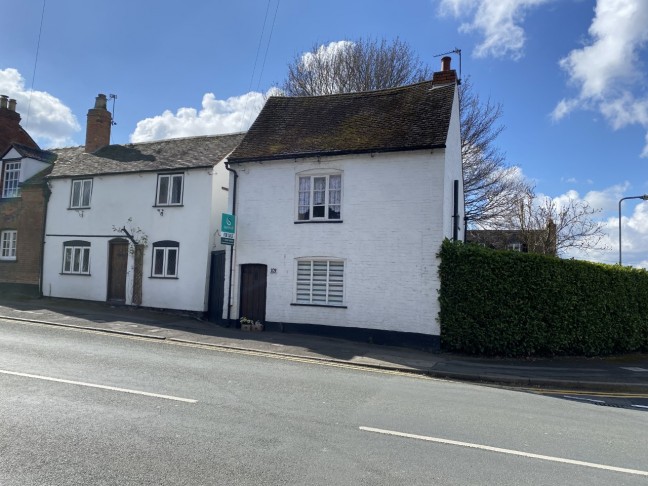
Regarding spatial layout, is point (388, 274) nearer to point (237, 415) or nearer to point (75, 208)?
point (237, 415)

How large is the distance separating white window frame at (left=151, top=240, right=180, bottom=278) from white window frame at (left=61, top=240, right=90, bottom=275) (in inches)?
140

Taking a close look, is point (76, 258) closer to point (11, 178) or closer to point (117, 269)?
point (117, 269)

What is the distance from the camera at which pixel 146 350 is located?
1103cm

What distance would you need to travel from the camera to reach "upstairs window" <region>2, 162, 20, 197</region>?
74.9 feet

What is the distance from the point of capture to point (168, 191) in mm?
19234

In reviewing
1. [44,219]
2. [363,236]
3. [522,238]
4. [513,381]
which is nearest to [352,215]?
[363,236]

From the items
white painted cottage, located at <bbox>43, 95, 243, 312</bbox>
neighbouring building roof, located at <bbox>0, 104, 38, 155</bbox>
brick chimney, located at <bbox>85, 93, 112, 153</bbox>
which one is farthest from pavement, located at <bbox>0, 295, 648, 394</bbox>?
neighbouring building roof, located at <bbox>0, 104, 38, 155</bbox>

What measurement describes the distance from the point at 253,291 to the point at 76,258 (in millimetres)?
9472

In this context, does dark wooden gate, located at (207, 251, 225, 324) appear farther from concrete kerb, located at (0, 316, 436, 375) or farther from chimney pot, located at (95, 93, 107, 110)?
chimney pot, located at (95, 93, 107, 110)

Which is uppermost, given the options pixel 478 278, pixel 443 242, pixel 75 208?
pixel 75 208

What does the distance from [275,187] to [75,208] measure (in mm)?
10361

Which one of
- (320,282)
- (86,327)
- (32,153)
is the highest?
(32,153)

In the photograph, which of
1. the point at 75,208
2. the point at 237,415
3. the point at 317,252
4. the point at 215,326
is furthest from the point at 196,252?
the point at 237,415

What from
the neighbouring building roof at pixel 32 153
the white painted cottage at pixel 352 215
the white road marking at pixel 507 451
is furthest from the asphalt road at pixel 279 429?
the neighbouring building roof at pixel 32 153
